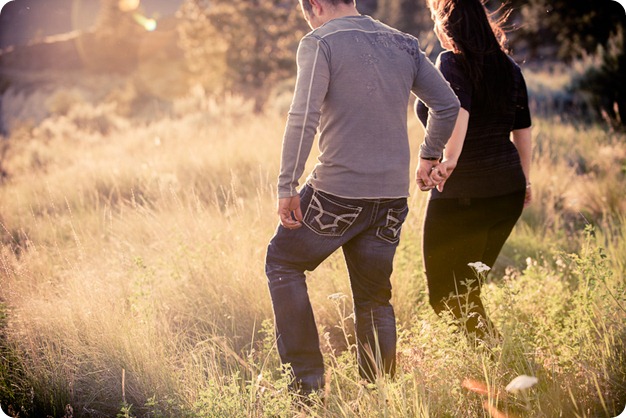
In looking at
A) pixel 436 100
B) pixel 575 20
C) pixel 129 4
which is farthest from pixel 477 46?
pixel 575 20

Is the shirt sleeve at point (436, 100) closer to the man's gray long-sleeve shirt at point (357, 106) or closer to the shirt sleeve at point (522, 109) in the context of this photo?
the man's gray long-sleeve shirt at point (357, 106)

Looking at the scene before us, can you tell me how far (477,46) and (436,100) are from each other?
0.36 meters

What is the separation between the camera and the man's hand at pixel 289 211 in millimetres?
2119

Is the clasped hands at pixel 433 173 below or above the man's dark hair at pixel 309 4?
below

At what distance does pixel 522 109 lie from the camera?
2648 millimetres

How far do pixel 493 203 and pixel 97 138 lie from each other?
35.9ft

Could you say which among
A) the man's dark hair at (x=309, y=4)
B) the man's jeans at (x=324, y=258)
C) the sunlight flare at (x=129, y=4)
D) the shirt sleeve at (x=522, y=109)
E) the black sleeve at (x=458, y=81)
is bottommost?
the man's jeans at (x=324, y=258)

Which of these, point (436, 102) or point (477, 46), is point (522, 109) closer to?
point (477, 46)

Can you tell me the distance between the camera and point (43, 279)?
353 cm

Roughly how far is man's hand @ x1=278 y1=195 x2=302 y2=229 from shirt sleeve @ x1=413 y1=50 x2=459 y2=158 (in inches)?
28.5

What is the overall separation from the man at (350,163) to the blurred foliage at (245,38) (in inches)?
694

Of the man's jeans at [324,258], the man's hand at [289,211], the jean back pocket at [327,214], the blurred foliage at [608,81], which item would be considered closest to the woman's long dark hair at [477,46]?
the man's jeans at [324,258]

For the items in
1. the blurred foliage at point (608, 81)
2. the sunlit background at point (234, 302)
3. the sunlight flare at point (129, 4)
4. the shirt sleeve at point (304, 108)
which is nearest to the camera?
the shirt sleeve at point (304, 108)

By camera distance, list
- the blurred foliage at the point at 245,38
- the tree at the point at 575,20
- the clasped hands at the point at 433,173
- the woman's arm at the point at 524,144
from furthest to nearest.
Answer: the blurred foliage at the point at 245,38 < the tree at the point at 575,20 < the woman's arm at the point at 524,144 < the clasped hands at the point at 433,173
